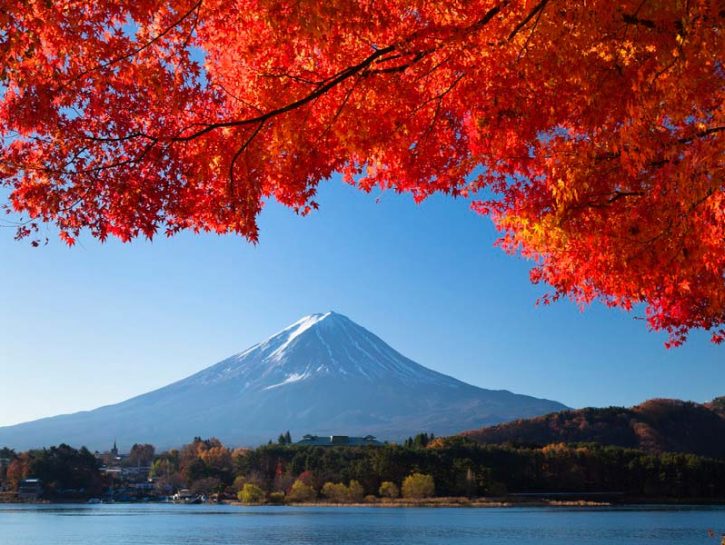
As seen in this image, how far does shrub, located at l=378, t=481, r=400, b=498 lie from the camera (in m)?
75.4

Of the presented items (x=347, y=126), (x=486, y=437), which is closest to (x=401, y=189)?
(x=347, y=126)

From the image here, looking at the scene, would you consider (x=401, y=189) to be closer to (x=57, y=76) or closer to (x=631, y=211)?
(x=631, y=211)

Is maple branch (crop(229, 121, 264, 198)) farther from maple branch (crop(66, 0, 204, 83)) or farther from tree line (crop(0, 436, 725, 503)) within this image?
tree line (crop(0, 436, 725, 503))

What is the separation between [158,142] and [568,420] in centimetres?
10566

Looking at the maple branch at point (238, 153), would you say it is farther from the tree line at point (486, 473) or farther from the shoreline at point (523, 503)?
the shoreline at point (523, 503)

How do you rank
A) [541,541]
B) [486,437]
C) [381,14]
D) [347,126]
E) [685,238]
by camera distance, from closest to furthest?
[381,14], [347,126], [685,238], [541,541], [486,437]

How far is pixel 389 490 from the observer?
249 ft

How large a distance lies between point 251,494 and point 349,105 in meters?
85.4

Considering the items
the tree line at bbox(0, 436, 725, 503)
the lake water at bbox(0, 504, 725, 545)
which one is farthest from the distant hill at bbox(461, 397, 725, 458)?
the lake water at bbox(0, 504, 725, 545)

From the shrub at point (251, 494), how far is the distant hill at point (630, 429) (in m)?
27.7

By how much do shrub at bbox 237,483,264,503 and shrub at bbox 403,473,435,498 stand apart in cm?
1928

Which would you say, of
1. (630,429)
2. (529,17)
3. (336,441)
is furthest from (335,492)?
(529,17)

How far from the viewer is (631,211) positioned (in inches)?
307

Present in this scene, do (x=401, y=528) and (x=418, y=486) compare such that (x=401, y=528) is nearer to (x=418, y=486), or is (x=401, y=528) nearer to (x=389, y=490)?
(x=418, y=486)
